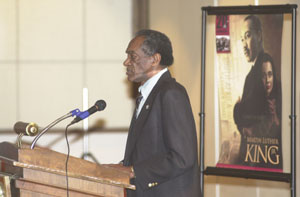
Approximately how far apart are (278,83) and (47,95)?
95.7 inches

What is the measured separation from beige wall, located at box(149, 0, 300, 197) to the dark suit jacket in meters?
1.81

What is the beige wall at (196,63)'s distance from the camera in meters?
4.38

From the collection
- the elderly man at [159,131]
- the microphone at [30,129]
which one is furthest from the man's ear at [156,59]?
the microphone at [30,129]

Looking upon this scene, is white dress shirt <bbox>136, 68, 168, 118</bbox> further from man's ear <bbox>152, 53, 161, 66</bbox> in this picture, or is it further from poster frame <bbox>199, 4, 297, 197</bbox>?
poster frame <bbox>199, 4, 297, 197</bbox>

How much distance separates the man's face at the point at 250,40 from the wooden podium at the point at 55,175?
1.87 m

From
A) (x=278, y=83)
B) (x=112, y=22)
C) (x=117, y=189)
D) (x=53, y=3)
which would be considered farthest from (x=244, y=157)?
(x=53, y=3)

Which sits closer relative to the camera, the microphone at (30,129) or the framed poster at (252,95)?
the microphone at (30,129)

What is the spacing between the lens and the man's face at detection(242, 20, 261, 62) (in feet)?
12.3

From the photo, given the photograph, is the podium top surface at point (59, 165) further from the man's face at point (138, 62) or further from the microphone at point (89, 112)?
the man's face at point (138, 62)

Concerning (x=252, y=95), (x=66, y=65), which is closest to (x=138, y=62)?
(x=252, y=95)

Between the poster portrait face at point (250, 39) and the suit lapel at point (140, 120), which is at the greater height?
the poster portrait face at point (250, 39)

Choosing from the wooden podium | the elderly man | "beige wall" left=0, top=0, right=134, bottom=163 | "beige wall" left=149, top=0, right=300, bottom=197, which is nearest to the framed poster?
"beige wall" left=149, top=0, right=300, bottom=197

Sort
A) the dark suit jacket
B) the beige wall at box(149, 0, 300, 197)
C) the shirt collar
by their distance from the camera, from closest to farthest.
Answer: the dark suit jacket < the shirt collar < the beige wall at box(149, 0, 300, 197)

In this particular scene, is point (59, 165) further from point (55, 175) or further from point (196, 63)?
point (196, 63)
